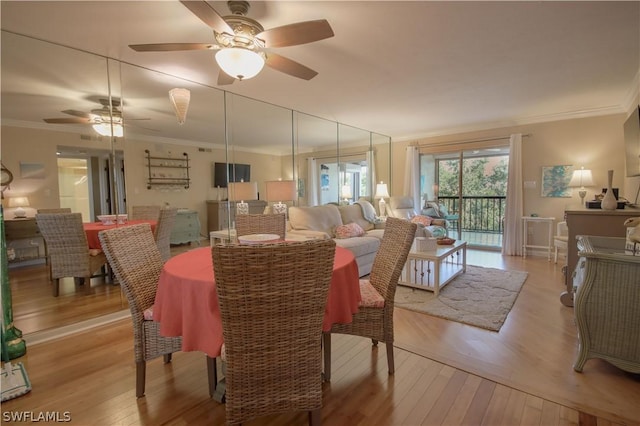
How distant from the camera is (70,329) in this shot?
2.51 metres

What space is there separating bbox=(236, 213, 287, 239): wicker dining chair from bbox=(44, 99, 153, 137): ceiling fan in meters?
1.61

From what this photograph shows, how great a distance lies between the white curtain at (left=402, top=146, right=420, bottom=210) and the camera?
6359 mm

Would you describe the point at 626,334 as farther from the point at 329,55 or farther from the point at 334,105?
the point at 334,105

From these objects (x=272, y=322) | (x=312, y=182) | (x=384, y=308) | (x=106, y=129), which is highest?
(x=106, y=129)

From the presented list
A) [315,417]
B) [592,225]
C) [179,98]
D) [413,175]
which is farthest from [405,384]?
[413,175]

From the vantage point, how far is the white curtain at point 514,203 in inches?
203

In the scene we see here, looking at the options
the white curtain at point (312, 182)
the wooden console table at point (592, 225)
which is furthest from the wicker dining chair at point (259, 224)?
the white curtain at point (312, 182)

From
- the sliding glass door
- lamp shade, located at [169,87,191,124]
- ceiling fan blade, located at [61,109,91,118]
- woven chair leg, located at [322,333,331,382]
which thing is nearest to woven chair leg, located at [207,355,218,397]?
woven chair leg, located at [322,333,331,382]

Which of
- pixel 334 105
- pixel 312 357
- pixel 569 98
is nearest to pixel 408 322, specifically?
pixel 312 357

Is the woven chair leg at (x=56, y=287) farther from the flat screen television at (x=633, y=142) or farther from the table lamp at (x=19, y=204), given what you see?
the flat screen television at (x=633, y=142)

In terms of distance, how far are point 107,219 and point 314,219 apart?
7.98 feet

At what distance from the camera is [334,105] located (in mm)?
4270

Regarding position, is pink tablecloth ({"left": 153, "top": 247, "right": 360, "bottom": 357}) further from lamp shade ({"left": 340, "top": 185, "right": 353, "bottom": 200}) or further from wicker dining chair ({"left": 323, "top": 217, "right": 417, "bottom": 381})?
lamp shade ({"left": 340, "top": 185, "right": 353, "bottom": 200})

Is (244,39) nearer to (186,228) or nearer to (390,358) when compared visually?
(390,358)
